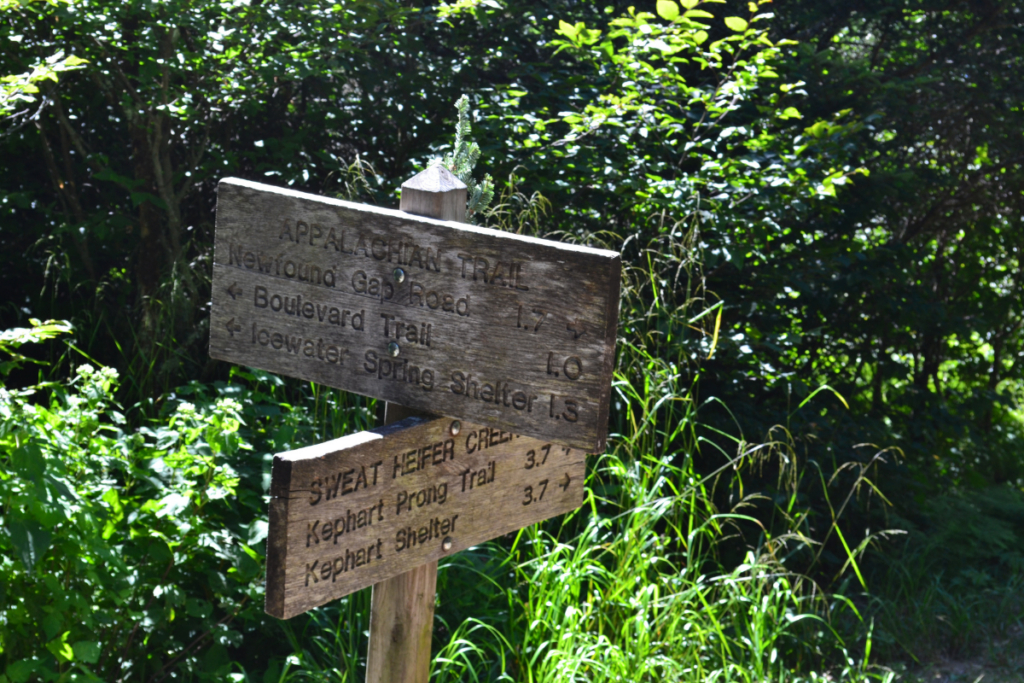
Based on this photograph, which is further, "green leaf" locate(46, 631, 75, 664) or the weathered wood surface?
"green leaf" locate(46, 631, 75, 664)

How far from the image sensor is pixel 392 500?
1.54 metres

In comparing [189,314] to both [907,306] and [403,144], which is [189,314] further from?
[907,306]

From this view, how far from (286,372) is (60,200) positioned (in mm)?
3594

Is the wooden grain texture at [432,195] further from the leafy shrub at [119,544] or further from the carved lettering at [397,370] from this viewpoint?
the leafy shrub at [119,544]

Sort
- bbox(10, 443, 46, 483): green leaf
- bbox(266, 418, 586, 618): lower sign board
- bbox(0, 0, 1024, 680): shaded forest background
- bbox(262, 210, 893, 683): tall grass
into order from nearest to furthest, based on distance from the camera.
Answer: bbox(266, 418, 586, 618): lower sign board < bbox(10, 443, 46, 483): green leaf < bbox(262, 210, 893, 683): tall grass < bbox(0, 0, 1024, 680): shaded forest background

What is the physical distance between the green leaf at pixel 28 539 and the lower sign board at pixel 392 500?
1.04 m

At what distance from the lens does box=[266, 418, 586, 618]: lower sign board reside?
140 centimetres

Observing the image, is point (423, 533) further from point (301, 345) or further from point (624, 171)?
point (624, 171)

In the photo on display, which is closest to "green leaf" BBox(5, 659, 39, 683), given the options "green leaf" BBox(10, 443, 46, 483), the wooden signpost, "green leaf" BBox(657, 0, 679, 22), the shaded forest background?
"green leaf" BBox(10, 443, 46, 483)

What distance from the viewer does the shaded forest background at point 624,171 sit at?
12.5 feet

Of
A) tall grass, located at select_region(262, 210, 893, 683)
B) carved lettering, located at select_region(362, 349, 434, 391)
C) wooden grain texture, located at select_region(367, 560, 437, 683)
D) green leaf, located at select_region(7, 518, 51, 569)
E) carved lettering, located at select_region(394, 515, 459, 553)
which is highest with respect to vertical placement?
carved lettering, located at select_region(362, 349, 434, 391)

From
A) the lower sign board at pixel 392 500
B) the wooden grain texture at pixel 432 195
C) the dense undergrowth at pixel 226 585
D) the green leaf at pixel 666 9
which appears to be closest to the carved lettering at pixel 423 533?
the lower sign board at pixel 392 500

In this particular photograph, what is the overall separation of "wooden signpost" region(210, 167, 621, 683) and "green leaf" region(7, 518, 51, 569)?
0.80 m

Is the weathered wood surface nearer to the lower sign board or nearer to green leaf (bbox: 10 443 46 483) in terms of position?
the lower sign board
